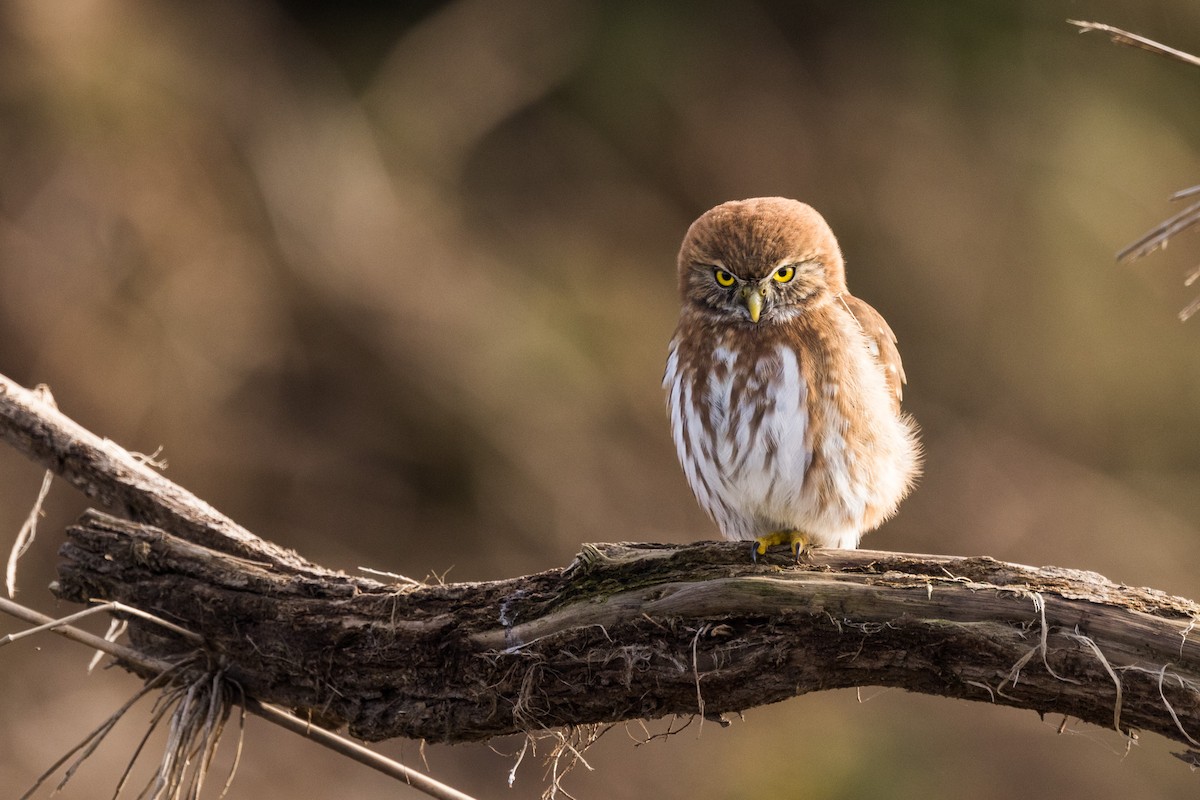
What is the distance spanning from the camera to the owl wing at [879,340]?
395 cm

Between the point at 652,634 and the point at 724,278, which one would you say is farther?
the point at 724,278

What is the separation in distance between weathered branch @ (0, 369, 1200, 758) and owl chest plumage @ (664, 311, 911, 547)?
0.54m

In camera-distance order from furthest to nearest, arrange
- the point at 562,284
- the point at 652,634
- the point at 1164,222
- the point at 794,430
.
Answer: the point at 562,284 → the point at 794,430 → the point at 652,634 → the point at 1164,222

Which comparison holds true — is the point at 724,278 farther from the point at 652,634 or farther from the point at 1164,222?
the point at 1164,222

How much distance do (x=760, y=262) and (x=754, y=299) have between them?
12 centimetres

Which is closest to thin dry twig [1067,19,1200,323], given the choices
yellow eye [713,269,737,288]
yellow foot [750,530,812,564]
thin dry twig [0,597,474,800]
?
yellow foot [750,530,812,564]

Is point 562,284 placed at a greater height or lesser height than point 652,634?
greater

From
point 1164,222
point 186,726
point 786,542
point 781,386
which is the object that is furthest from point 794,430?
point 186,726

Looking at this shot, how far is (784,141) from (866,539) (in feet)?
10.2

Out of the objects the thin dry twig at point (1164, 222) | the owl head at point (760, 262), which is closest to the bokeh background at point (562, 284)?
the owl head at point (760, 262)

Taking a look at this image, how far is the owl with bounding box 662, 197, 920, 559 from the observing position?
3666 millimetres

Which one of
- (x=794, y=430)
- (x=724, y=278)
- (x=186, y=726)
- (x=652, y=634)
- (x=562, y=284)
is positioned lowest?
(x=186, y=726)

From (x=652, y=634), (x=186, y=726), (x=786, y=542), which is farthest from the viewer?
(x=786, y=542)

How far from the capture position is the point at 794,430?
3.65 m
